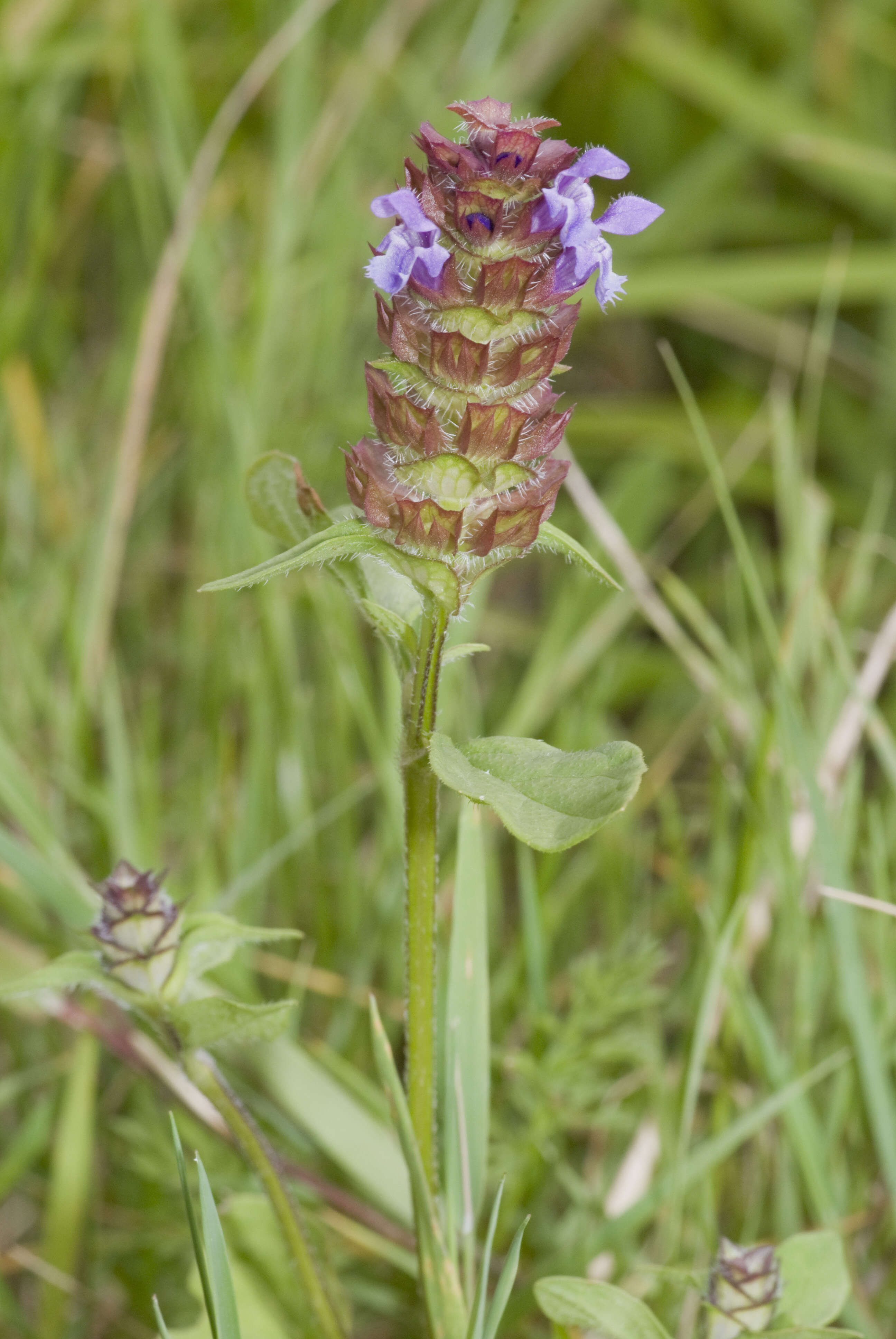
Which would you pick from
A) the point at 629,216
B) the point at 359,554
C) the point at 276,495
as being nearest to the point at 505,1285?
the point at 359,554

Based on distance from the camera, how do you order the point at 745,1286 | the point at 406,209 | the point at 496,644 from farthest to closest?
1. the point at 496,644
2. the point at 745,1286
3. the point at 406,209

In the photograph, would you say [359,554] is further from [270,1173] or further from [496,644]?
[496,644]

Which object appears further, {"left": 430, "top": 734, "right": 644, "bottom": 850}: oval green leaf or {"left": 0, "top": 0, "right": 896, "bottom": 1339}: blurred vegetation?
{"left": 0, "top": 0, "right": 896, "bottom": 1339}: blurred vegetation

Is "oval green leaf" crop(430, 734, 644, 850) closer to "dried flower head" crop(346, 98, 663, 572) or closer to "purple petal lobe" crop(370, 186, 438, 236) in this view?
"dried flower head" crop(346, 98, 663, 572)

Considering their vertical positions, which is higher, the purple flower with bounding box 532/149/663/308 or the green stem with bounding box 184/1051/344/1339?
the purple flower with bounding box 532/149/663/308

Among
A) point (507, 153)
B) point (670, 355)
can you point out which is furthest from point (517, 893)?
point (507, 153)

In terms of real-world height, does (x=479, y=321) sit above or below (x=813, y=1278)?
above

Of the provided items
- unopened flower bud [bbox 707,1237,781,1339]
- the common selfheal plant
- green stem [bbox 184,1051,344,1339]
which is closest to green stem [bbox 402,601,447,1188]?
the common selfheal plant

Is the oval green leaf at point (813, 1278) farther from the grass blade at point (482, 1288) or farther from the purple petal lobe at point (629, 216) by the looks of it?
the purple petal lobe at point (629, 216)
